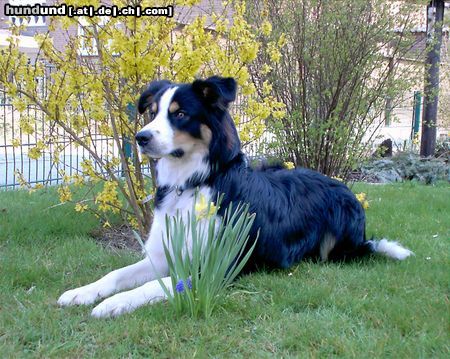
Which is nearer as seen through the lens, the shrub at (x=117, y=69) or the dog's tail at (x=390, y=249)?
the shrub at (x=117, y=69)

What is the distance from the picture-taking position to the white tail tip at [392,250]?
14.7ft

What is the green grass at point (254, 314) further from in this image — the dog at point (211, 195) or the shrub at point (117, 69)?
the shrub at point (117, 69)

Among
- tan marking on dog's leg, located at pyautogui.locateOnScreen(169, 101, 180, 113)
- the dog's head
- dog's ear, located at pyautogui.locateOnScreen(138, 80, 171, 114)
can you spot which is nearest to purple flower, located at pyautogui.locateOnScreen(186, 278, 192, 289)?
the dog's head

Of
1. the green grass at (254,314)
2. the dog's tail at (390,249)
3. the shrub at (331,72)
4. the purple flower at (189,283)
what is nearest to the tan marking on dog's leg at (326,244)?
the green grass at (254,314)

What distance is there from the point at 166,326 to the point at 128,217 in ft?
8.80

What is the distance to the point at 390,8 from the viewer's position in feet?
21.3

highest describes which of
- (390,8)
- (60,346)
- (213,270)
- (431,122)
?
(390,8)

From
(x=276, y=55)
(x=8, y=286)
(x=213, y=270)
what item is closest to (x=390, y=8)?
(x=276, y=55)

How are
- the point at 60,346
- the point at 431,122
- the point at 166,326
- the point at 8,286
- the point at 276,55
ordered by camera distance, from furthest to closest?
1. the point at 431,122
2. the point at 276,55
3. the point at 8,286
4. the point at 166,326
5. the point at 60,346

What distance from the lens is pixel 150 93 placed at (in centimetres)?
409

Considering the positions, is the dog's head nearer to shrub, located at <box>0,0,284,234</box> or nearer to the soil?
shrub, located at <box>0,0,284,234</box>

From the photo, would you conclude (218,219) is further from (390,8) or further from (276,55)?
(390,8)

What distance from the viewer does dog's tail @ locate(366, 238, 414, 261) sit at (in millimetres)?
4492

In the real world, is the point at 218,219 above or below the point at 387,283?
above
